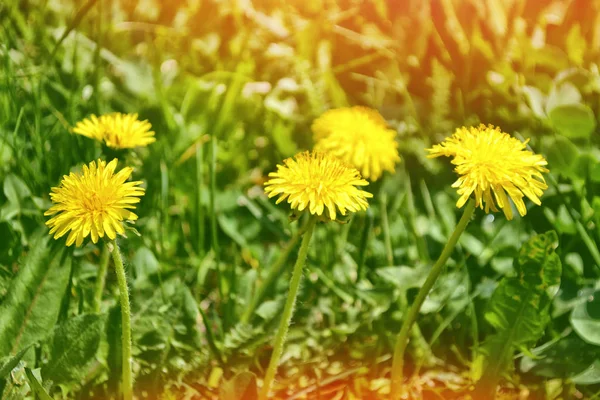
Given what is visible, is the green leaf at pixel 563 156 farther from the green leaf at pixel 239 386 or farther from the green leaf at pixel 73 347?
the green leaf at pixel 73 347

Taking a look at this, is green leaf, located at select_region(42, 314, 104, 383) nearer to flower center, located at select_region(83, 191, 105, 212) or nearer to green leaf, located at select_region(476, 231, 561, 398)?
flower center, located at select_region(83, 191, 105, 212)

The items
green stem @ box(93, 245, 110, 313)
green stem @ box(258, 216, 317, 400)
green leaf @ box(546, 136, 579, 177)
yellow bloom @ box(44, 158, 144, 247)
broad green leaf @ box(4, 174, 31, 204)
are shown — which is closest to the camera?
yellow bloom @ box(44, 158, 144, 247)

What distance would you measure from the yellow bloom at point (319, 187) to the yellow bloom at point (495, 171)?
0.18 m

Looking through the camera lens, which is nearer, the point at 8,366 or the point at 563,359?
the point at 8,366

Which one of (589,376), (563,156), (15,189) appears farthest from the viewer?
(563,156)

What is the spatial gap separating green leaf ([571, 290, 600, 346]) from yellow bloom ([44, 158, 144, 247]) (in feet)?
3.00

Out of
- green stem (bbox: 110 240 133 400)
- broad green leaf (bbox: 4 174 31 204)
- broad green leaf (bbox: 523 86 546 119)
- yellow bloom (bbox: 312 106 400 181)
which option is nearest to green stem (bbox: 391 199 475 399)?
yellow bloom (bbox: 312 106 400 181)

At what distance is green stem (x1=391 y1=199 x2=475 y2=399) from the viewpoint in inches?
49.6

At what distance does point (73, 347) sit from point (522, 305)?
894 millimetres

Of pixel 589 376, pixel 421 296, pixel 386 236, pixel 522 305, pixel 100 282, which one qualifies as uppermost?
pixel 100 282

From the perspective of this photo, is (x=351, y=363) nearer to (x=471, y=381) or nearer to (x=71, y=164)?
(x=471, y=381)

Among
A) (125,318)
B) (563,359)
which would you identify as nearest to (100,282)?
(125,318)

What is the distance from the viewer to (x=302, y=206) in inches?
46.3

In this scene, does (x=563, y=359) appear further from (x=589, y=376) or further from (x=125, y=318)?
(x=125, y=318)
